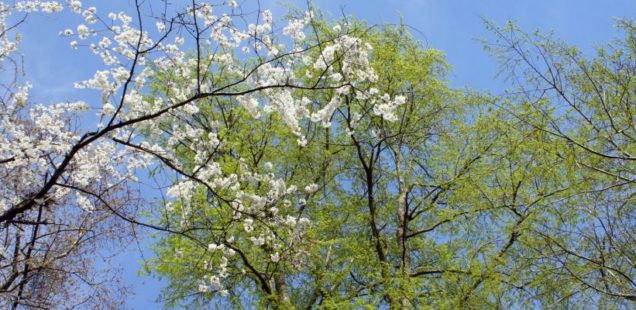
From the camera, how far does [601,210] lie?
569cm

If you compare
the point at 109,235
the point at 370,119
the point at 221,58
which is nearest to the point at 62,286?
the point at 109,235

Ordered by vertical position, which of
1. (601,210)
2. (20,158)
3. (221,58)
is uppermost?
(221,58)

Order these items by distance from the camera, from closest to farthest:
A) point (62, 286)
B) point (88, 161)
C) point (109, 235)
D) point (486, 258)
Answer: point (88, 161) < point (109, 235) < point (62, 286) < point (486, 258)

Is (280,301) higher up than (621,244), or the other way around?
(280,301)

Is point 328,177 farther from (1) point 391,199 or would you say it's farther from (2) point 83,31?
(2) point 83,31

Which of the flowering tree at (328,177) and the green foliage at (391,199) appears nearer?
the flowering tree at (328,177)

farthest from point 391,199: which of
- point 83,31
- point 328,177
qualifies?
point 83,31

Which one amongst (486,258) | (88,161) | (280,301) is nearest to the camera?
(88,161)

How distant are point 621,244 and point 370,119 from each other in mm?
6748

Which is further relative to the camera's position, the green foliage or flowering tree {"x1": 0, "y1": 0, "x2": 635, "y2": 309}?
the green foliage

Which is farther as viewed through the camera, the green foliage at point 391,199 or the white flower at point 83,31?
the green foliage at point 391,199

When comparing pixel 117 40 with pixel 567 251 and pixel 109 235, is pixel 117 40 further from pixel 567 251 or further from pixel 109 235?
pixel 567 251

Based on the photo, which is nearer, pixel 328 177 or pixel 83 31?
pixel 83 31

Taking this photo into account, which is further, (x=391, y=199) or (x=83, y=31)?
(x=391, y=199)
